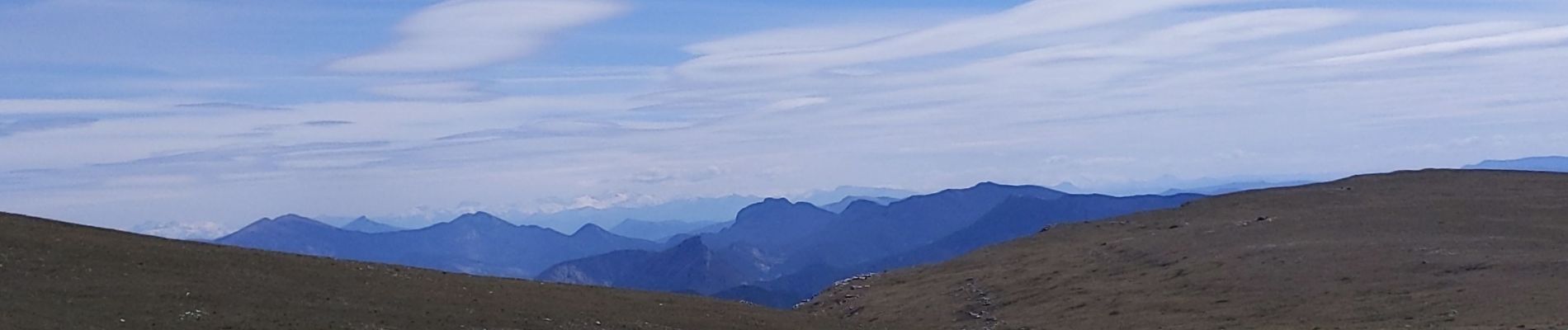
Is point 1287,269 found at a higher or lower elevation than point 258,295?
lower

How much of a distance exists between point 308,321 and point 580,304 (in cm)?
1421

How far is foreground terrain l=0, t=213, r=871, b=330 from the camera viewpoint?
129 ft

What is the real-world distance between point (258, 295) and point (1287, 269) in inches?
1926

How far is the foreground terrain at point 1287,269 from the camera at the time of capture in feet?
188

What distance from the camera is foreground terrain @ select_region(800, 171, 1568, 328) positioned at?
5734cm

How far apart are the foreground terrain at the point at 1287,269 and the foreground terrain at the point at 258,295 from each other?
696 inches

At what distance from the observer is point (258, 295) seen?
44438 millimetres

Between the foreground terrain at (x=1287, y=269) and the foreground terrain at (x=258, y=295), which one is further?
the foreground terrain at (x=1287, y=269)

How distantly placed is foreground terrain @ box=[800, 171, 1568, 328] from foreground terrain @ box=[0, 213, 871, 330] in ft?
58.0

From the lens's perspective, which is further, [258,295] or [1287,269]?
[1287,269]

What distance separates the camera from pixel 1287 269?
71.4m

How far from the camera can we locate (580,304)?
2137 inches

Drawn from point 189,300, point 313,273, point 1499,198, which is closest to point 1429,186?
point 1499,198

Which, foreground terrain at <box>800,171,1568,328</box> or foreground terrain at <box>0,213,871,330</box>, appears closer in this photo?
foreground terrain at <box>0,213,871,330</box>
